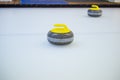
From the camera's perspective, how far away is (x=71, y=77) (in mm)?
652

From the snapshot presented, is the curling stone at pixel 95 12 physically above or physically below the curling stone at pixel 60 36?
above

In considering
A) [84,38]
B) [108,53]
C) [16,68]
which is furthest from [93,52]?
[16,68]

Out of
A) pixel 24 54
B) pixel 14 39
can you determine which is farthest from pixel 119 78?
pixel 14 39

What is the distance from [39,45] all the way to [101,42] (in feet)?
1.00

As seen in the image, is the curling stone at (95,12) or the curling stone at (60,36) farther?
the curling stone at (95,12)

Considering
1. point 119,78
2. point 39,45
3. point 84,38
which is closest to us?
point 119,78

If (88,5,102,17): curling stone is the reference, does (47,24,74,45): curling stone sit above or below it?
below

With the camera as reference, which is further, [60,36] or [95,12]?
[95,12]

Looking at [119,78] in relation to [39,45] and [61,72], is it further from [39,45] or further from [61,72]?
[39,45]

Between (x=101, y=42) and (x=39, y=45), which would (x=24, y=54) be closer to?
(x=39, y=45)

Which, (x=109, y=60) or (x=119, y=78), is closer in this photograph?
(x=119, y=78)

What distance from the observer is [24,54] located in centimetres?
82

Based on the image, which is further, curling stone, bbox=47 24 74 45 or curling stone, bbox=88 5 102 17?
curling stone, bbox=88 5 102 17

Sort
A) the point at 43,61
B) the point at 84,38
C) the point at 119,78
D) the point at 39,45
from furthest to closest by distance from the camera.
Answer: the point at 84,38 < the point at 39,45 < the point at 43,61 < the point at 119,78
